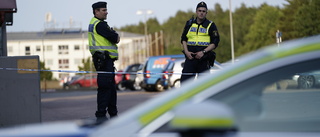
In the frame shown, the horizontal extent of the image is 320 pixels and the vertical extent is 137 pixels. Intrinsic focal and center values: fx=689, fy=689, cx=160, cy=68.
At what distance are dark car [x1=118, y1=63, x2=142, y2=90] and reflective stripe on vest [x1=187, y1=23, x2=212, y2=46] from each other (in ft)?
80.2

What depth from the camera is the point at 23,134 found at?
3.07 metres

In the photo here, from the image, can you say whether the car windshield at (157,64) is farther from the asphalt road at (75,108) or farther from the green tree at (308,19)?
the green tree at (308,19)

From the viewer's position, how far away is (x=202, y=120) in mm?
2227

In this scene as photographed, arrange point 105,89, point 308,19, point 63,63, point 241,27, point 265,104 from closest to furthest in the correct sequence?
point 265,104, point 105,89, point 308,19, point 241,27, point 63,63

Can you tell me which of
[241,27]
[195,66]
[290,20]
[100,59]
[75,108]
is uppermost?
[241,27]

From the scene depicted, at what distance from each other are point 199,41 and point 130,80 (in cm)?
2594

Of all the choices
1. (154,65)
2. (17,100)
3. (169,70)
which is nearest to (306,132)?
(17,100)

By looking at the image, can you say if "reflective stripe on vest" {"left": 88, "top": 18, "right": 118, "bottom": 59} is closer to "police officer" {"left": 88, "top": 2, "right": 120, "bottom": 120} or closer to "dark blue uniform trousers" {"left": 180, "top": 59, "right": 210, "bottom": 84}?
"police officer" {"left": 88, "top": 2, "right": 120, "bottom": 120}

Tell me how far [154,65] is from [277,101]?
25526 millimetres

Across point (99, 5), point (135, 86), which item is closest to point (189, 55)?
point (99, 5)

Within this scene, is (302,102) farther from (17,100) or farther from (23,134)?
(17,100)

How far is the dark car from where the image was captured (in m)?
35.9

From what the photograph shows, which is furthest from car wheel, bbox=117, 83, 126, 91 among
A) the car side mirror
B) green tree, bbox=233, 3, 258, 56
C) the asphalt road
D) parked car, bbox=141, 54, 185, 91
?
green tree, bbox=233, 3, 258, 56

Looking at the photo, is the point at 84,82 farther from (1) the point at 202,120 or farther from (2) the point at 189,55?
(1) the point at 202,120
